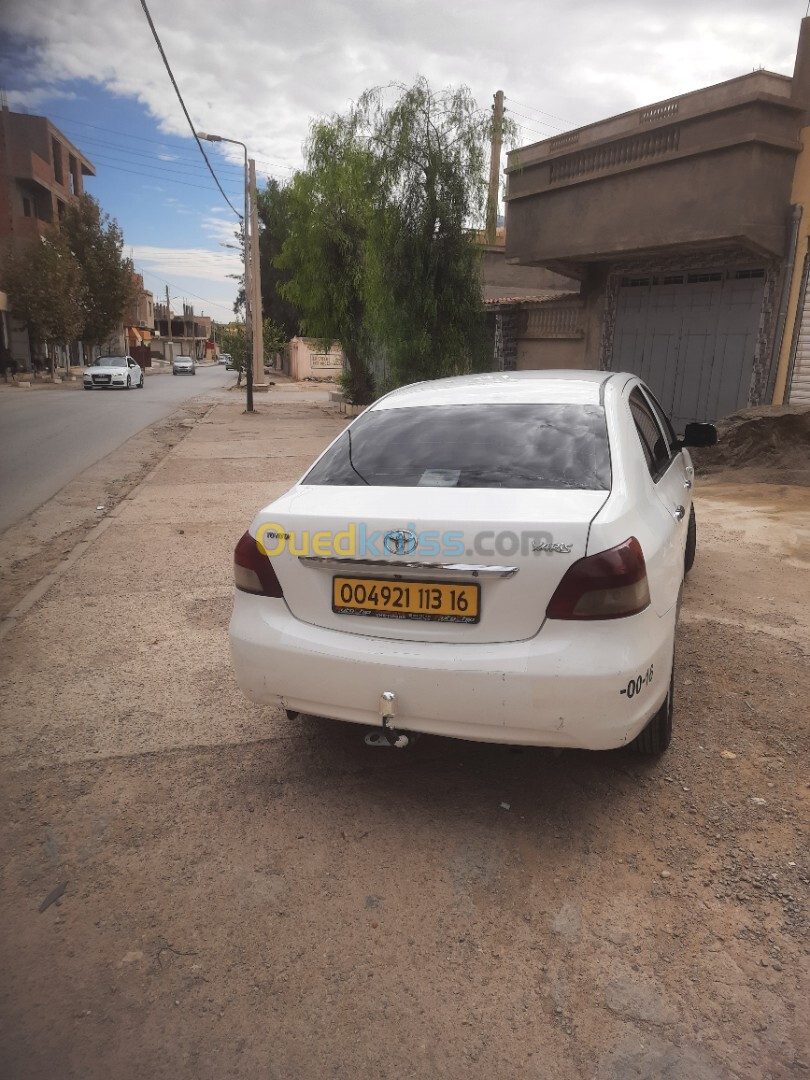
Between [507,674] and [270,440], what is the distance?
1367 centimetres

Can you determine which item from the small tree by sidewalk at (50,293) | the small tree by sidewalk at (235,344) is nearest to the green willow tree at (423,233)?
the small tree by sidewalk at (235,344)

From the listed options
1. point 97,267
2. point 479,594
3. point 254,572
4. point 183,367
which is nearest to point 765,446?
point 479,594

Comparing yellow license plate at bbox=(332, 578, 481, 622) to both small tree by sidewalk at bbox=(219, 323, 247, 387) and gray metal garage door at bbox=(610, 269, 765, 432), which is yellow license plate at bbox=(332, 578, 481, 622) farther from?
small tree by sidewalk at bbox=(219, 323, 247, 387)

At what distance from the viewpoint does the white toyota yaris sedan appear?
2.38 m

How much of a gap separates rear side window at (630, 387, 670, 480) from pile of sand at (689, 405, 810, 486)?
20.9 feet

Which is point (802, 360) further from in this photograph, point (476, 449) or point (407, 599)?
point (407, 599)

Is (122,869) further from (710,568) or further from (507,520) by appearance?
(710,568)

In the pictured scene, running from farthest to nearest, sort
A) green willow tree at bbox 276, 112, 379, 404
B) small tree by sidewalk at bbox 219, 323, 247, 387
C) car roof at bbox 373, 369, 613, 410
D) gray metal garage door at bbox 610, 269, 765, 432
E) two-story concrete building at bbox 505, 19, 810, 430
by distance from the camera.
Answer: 1. small tree by sidewalk at bbox 219, 323, 247, 387
2. green willow tree at bbox 276, 112, 379, 404
3. gray metal garage door at bbox 610, 269, 765, 432
4. two-story concrete building at bbox 505, 19, 810, 430
5. car roof at bbox 373, 369, 613, 410

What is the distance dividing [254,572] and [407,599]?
66 cm

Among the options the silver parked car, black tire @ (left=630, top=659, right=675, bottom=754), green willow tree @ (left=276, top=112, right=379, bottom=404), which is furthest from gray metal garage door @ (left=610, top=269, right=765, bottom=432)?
the silver parked car

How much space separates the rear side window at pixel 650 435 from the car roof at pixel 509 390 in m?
0.22

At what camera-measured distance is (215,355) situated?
123312 millimetres

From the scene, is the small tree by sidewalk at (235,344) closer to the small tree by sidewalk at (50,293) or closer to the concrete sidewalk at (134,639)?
the small tree by sidewalk at (50,293)

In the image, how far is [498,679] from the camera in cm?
239
